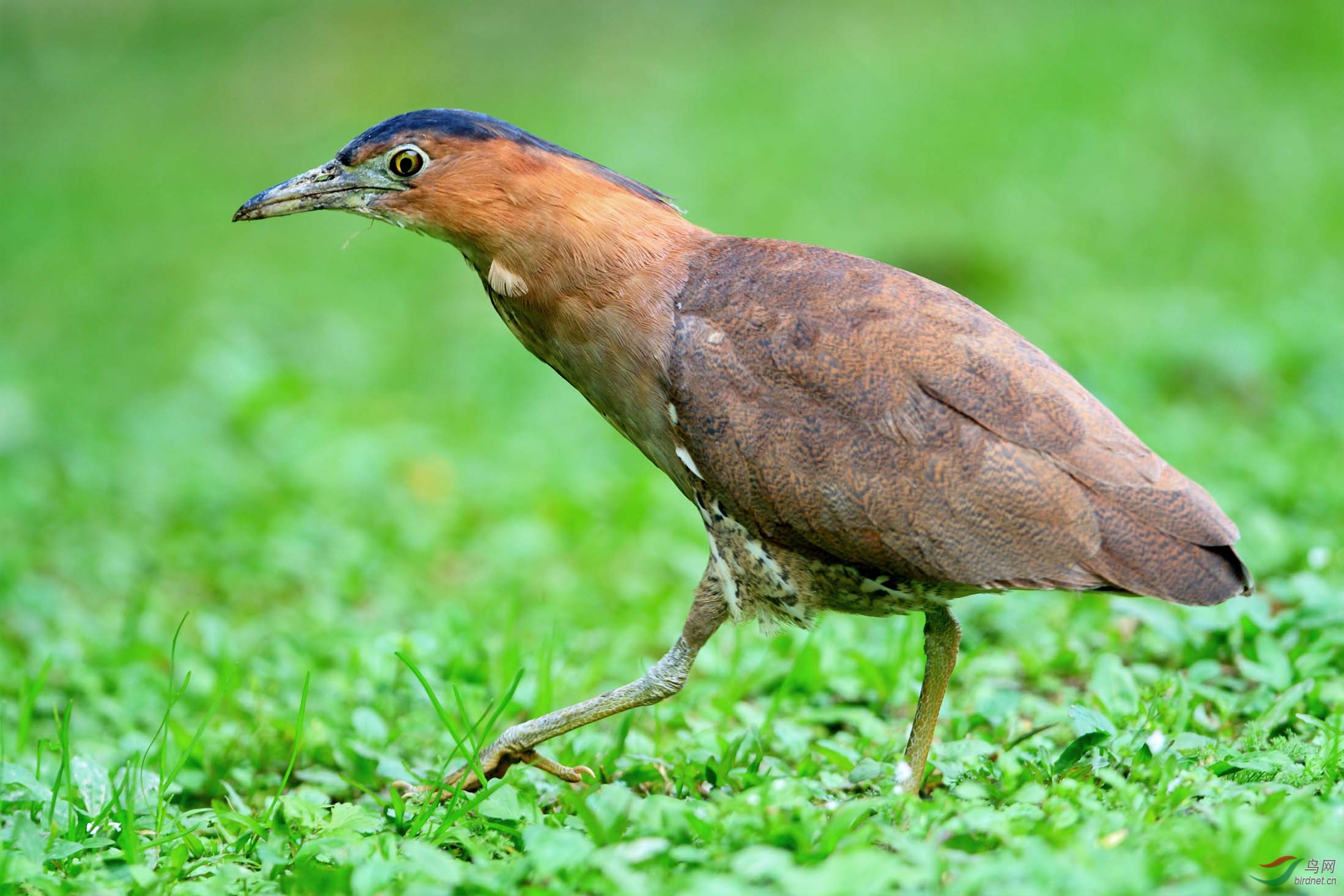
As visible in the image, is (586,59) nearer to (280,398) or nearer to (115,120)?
(115,120)

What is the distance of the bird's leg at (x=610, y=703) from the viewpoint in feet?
11.8

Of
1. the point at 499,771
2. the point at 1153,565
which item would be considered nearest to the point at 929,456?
the point at 1153,565

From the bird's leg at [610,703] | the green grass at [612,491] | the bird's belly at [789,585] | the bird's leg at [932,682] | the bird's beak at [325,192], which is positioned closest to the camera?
the green grass at [612,491]

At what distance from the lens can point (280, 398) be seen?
743cm

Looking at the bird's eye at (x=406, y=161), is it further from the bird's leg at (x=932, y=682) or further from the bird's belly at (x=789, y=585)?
the bird's leg at (x=932, y=682)

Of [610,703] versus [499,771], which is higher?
[610,703]

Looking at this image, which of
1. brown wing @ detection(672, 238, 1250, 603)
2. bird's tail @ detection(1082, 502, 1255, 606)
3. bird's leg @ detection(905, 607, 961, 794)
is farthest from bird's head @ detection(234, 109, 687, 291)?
bird's tail @ detection(1082, 502, 1255, 606)

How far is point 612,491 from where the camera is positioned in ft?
21.5

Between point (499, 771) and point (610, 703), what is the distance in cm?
38

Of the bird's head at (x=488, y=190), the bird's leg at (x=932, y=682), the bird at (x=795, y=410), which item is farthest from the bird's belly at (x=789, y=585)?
the bird's head at (x=488, y=190)

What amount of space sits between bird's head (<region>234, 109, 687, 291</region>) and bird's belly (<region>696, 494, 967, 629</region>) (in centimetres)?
83

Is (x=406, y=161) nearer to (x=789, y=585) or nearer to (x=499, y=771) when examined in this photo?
(x=789, y=585)

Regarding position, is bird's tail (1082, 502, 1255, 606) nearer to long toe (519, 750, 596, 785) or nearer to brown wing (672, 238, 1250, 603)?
brown wing (672, 238, 1250, 603)

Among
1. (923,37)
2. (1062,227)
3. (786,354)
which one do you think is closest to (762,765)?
(786,354)
